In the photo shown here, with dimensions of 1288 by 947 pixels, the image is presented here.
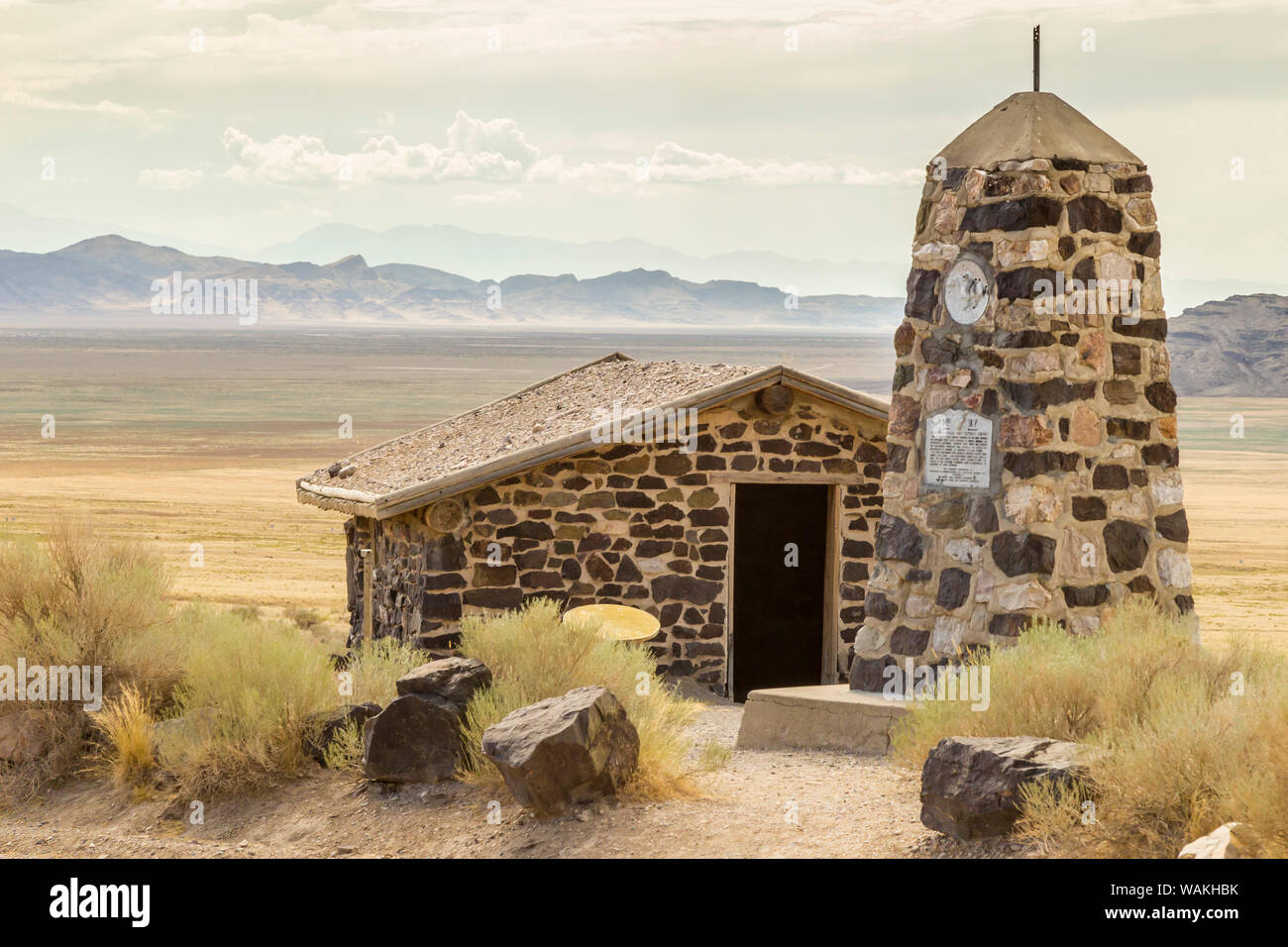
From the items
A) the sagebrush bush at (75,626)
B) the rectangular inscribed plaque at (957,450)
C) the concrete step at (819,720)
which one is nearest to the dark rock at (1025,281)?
the rectangular inscribed plaque at (957,450)

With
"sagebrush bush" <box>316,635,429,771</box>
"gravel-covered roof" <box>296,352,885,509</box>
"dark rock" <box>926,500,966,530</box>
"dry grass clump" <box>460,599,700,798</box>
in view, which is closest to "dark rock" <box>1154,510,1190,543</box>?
"dark rock" <box>926,500,966,530</box>

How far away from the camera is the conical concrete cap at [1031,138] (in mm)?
9156

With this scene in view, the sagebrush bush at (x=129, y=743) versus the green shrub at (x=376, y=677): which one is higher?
the green shrub at (x=376, y=677)

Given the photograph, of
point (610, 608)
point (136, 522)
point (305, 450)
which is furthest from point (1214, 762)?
point (305, 450)

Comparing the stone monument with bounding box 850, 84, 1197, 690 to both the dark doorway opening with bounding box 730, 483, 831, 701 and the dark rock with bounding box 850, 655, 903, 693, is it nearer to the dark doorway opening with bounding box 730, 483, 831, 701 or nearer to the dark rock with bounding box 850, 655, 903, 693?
the dark rock with bounding box 850, 655, 903, 693

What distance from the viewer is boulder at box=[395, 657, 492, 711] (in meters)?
8.18

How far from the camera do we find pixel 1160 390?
939 centimetres

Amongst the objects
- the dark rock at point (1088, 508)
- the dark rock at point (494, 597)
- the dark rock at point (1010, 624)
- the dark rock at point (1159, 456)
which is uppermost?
the dark rock at point (1159, 456)

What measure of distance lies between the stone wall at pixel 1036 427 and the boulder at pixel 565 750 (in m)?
2.71

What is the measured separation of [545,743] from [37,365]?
133338 mm

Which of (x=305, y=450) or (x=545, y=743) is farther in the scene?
(x=305, y=450)

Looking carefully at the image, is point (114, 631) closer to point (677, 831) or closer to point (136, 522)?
point (677, 831)

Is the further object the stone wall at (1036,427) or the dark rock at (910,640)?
the dark rock at (910,640)

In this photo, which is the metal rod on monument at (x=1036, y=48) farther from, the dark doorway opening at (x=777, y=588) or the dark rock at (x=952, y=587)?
the dark doorway opening at (x=777, y=588)
